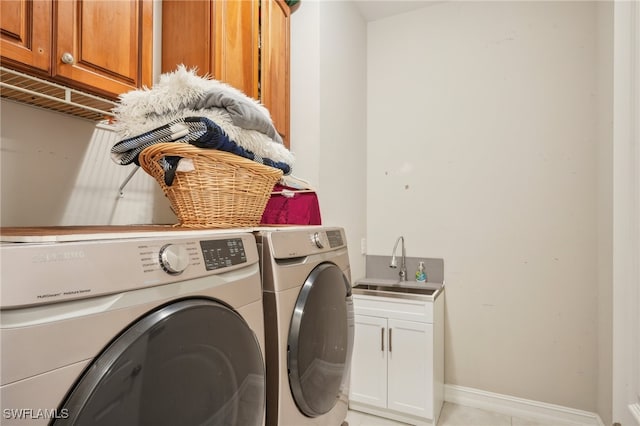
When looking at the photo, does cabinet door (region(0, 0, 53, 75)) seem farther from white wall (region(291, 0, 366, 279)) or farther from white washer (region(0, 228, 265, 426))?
white wall (region(291, 0, 366, 279))

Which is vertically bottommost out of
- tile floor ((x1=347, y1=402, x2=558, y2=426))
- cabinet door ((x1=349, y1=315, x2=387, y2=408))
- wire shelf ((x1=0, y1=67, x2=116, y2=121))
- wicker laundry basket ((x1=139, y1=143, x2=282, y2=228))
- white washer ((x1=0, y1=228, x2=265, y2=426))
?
tile floor ((x1=347, y1=402, x2=558, y2=426))

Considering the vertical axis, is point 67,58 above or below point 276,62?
below

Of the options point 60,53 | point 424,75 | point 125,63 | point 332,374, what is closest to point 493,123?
point 424,75

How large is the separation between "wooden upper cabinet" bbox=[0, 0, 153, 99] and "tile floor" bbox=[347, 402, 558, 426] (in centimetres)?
214

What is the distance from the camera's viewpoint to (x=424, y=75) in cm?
251

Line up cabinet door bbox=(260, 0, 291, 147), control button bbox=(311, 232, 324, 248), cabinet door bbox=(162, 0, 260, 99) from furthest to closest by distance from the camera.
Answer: cabinet door bbox=(260, 0, 291, 147) → cabinet door bbox=(162, 0, 260, 99) → control button bbox=(311, 232, 324, 248)

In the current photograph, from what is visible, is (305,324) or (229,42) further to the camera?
(229,42)

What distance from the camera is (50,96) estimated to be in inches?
36.0

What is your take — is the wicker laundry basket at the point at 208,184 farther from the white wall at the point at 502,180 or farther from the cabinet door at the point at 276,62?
the white wall at the point at 502,180

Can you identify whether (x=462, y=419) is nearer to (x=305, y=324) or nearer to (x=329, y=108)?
(x=305, y=324)

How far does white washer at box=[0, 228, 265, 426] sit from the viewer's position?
0.39 metres

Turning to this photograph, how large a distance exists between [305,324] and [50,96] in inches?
37.6

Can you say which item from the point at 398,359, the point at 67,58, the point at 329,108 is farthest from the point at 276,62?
the point at 398,359

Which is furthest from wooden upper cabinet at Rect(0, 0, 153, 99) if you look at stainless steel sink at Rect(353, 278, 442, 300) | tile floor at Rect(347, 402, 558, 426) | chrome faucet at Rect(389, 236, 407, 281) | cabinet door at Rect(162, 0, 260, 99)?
tile floor at Rect(347, 402, 558, 426)
